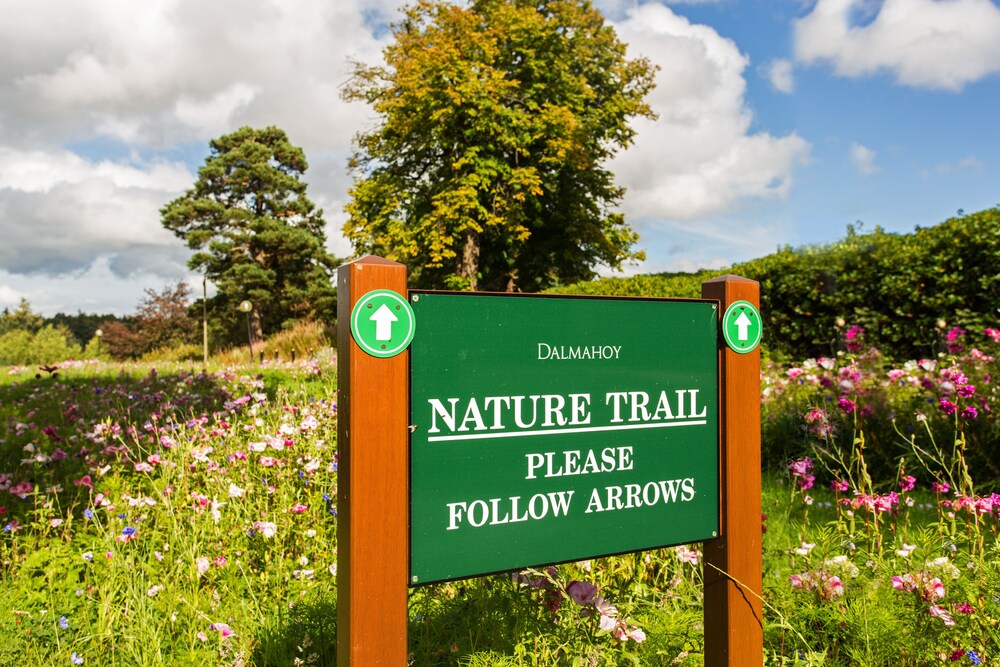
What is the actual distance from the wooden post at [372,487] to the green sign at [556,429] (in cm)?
5

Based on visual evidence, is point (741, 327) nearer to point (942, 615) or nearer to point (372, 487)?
point (942, 615)

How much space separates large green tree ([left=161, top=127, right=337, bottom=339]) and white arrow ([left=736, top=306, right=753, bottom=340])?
2930 cm

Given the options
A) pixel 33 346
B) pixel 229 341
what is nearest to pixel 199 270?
pixel 229 341

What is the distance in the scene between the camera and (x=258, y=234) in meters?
31.1

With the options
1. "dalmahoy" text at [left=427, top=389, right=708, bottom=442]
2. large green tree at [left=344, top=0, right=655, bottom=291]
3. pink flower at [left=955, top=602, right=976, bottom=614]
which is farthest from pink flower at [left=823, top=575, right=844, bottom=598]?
large green tree at [left=344, top=0, right=655, bottom=291]

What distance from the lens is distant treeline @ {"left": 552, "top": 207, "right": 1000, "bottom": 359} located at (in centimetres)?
740

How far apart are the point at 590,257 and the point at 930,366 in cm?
1717

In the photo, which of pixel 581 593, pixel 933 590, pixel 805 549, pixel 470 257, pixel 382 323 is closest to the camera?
pixel 382 323

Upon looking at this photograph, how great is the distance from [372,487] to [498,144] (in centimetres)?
1917

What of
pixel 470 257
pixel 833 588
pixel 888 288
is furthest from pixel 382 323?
pixel 470 257

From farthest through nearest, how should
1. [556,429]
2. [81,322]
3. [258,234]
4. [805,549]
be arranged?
[81,322]
[258,234]
[805,549]
[556,429]

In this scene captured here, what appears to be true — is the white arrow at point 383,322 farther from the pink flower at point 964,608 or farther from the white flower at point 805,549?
the pink flower at point 964,608

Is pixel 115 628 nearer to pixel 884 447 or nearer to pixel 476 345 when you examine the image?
pixel 476 345

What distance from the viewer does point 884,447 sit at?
5.04 m
